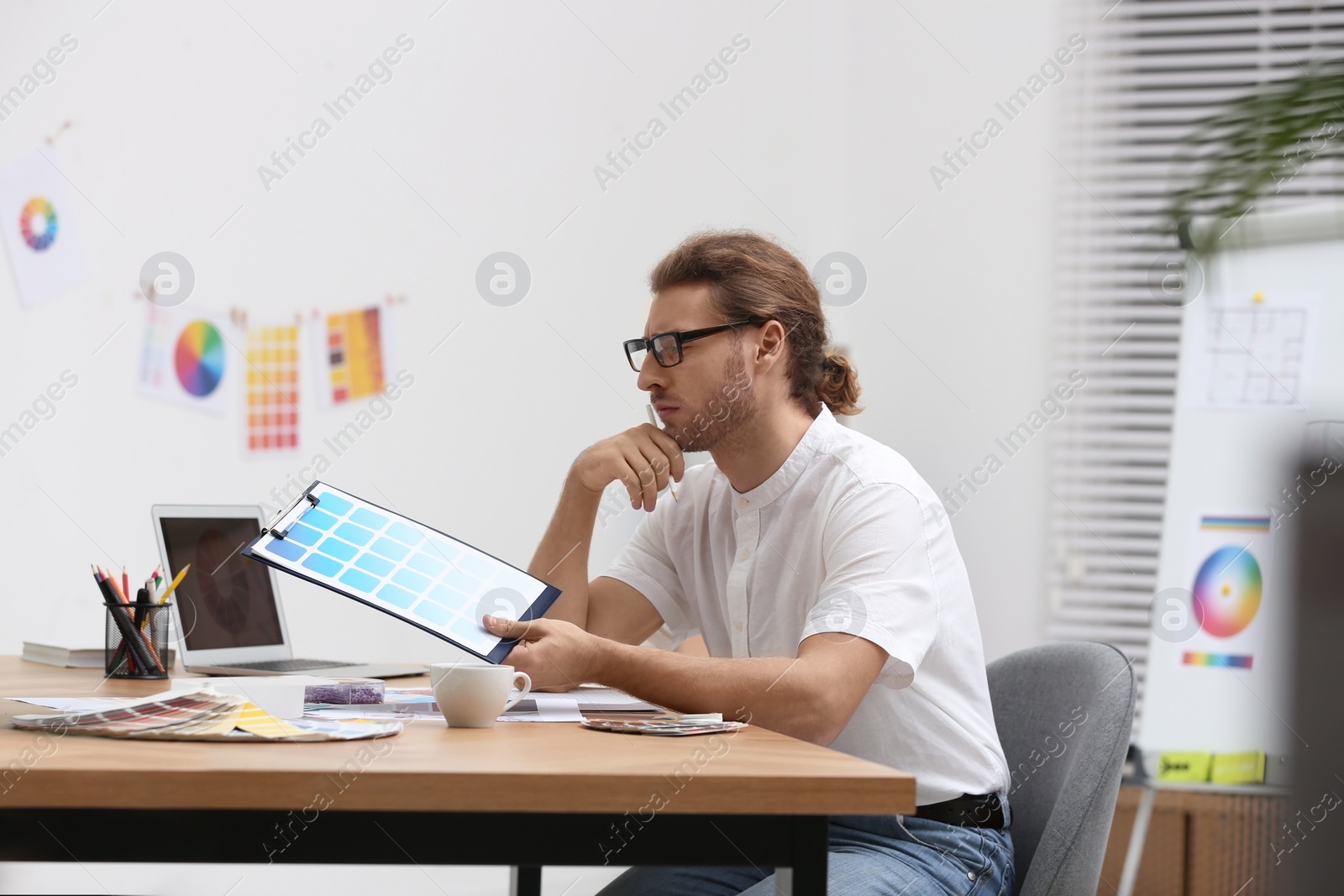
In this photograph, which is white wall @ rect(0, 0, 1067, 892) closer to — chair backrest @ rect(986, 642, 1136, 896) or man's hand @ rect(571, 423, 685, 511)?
man's hand @ rect(571, 423, 685, 511)

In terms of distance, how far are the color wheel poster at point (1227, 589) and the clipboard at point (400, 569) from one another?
2036 mm

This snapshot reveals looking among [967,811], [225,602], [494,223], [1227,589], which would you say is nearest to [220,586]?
[225,602]

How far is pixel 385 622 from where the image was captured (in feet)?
9.47

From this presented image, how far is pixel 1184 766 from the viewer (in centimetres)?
264

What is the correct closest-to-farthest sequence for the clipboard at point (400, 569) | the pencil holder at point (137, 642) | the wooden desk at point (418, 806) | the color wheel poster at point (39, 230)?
the wooden desk at point (418, 806) → the clipboard at point (400, 569) → the pencil holder at point (137, 642) → the color wheel poster at point (39, 230)

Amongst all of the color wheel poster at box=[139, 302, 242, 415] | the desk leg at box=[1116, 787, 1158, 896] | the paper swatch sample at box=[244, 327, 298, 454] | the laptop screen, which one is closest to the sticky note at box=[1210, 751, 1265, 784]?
the desk leg at box=[1116, 787, 1158, 896]

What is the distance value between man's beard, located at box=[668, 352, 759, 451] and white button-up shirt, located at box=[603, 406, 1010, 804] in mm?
80

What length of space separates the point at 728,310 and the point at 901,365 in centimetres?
157

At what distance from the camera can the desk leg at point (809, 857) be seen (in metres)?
0.81

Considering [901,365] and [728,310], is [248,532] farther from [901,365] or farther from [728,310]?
[901,365]

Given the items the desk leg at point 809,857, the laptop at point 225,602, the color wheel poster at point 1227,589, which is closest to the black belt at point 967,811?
the desk leg at point 809,857

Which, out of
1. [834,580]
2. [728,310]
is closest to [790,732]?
[834,580]

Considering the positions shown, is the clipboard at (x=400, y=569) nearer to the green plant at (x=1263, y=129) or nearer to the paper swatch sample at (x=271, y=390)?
the green plant at (x=1263, y=129)

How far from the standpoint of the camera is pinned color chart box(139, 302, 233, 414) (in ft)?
8.52
